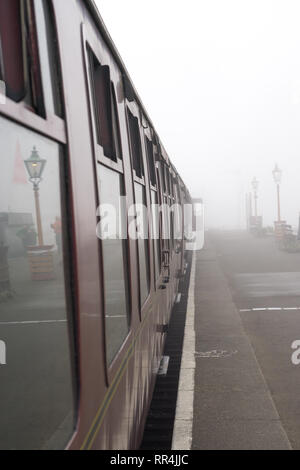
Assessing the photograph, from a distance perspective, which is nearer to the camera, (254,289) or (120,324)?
(120,324)

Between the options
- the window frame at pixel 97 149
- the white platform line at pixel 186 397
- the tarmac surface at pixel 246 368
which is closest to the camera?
the window frame at pixel 97 149

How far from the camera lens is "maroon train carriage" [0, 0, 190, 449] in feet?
5.56

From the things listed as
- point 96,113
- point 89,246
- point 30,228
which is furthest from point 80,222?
point 96,113

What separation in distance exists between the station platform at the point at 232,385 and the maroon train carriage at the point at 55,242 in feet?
7.47

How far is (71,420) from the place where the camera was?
78.9 inches

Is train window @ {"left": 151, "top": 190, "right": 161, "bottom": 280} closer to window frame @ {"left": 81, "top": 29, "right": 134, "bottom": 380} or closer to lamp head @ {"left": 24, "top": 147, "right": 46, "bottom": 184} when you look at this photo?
window frame @ {"left": 81, "top": 29, "right": 134, "bottom": 380}

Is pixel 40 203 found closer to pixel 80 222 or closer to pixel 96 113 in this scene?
pixel 80 222

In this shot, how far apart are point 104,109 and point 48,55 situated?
3.46ft

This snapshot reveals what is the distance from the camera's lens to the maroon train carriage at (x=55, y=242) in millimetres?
1694

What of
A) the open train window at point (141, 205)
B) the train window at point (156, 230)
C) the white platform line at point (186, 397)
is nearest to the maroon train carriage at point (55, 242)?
the open train window at point (141, 205)

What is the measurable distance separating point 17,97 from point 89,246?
0.80 metres

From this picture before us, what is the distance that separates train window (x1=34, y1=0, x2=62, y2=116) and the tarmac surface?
141 inches

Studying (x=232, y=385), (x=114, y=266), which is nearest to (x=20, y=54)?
(x=114, y=266)

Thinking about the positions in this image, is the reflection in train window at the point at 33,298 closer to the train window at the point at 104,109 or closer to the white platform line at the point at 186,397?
the train window at the point at 104,109
